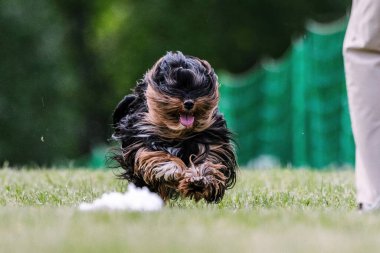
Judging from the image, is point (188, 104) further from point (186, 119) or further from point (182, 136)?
point (182, 136)

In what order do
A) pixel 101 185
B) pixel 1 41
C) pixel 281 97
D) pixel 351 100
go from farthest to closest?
pixel 1 41, pixel 281 97, pixel 101 185, pixel 351 100

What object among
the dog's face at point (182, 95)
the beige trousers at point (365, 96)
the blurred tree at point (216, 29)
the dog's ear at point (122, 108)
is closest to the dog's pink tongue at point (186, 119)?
the dog's face at point (182, 95)

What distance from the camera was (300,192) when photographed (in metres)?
7.73

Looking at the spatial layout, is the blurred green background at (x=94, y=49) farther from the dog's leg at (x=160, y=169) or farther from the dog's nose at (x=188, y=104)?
the dog's nose at (x=188, y=104)

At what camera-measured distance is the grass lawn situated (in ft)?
14.2

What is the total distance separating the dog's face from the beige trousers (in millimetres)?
984

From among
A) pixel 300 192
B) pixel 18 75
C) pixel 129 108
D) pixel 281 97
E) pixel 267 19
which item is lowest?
pixel 300 192

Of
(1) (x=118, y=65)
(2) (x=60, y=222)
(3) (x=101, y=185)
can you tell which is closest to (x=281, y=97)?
(3) (x=101, y=185)

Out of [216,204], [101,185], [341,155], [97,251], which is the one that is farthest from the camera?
[341,155]

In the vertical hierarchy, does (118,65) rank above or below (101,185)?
above

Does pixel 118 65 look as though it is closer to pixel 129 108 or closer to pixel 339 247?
pixel 129 108

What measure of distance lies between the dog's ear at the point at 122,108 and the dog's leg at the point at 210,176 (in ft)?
2.78

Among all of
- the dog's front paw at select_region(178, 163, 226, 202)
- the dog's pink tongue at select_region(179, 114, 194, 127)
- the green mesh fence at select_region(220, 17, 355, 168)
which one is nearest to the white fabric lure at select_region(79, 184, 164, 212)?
the dog's front paw at select_region(178, 163, 226, 202)

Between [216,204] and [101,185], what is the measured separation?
1961 mm
